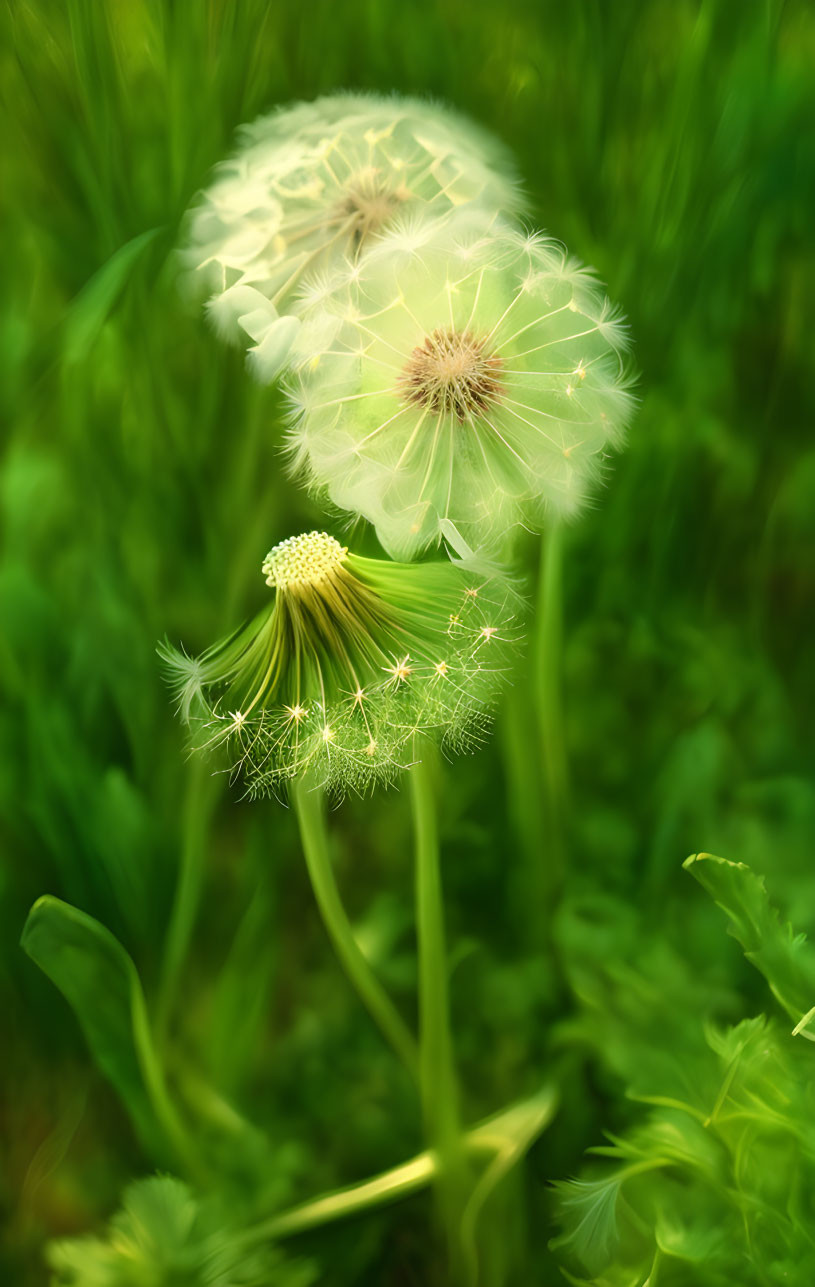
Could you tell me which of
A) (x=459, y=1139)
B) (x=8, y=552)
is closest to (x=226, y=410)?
(x=8, y=552)

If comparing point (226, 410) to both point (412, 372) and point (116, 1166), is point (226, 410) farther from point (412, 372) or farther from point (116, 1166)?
point (116, 1166)

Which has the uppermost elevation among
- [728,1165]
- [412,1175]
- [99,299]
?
[99,299]

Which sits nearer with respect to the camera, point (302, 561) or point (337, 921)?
point (302, 561)

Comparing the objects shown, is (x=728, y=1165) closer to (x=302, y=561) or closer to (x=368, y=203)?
(x=302, y=561)

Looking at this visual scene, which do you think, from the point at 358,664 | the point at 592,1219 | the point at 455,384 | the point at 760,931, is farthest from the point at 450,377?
the point at 592,1219

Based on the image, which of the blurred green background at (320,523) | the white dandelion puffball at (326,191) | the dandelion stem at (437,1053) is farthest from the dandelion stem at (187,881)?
the white dandelion puffball at (326,191)

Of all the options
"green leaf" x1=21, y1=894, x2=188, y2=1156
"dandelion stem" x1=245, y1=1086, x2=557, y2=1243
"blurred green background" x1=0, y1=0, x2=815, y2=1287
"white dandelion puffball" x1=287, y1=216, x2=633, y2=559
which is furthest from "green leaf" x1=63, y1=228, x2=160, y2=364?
"dandelion stem" x1=245, y1=1086, x2=557, y2=1243
